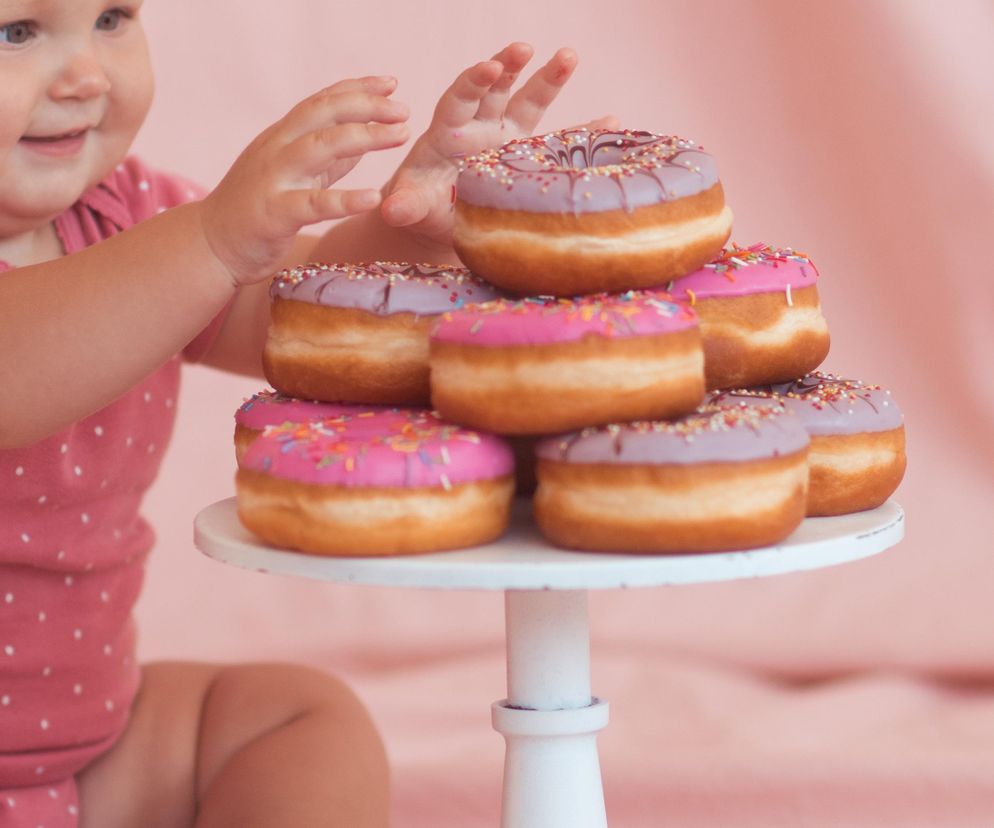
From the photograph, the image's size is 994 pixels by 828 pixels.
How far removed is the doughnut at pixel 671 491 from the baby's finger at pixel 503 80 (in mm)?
466

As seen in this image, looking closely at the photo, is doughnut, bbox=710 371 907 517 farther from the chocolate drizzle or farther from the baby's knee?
the baby's knee

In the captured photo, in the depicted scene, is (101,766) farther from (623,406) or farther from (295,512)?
(623,406)

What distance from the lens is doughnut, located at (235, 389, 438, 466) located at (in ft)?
3.66

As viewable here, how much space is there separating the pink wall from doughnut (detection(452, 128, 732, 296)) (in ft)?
3.93

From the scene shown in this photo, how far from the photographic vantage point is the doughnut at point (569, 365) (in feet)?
3.37

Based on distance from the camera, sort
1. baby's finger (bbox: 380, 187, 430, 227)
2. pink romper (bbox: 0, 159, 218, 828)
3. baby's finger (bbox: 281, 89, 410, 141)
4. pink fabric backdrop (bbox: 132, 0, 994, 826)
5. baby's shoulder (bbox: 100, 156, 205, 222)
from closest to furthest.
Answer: baby's finger (bbox: 281, 89, 410, 141) → baby's finger (bbox: 380, 187, 430, 227) → pink romper (bbox: 0, 159, 218, 828) → baby's shoulder (bbox: 100, 156, 205, 222) → pink fabric backdrop (bbox: 132, 0, 994, 826)

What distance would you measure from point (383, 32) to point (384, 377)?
4.33 ft

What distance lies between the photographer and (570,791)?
120 cm

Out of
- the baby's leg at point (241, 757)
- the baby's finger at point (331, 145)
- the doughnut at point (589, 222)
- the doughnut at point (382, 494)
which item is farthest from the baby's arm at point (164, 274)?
the baby's leg at point (241, 757)

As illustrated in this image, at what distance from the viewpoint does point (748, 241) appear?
233 cm

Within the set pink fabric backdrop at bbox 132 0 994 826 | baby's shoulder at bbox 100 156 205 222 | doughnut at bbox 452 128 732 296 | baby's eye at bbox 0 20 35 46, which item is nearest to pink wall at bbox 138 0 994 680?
pink fabric backdrop at bbox 132 0 994 826

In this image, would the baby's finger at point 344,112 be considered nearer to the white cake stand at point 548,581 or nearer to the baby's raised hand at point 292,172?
the baby's raised hand at point 292,172

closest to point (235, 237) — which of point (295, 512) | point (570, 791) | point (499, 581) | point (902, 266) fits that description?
point (295, 512)

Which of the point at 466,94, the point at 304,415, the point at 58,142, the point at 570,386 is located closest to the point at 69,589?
the point at 58,142
